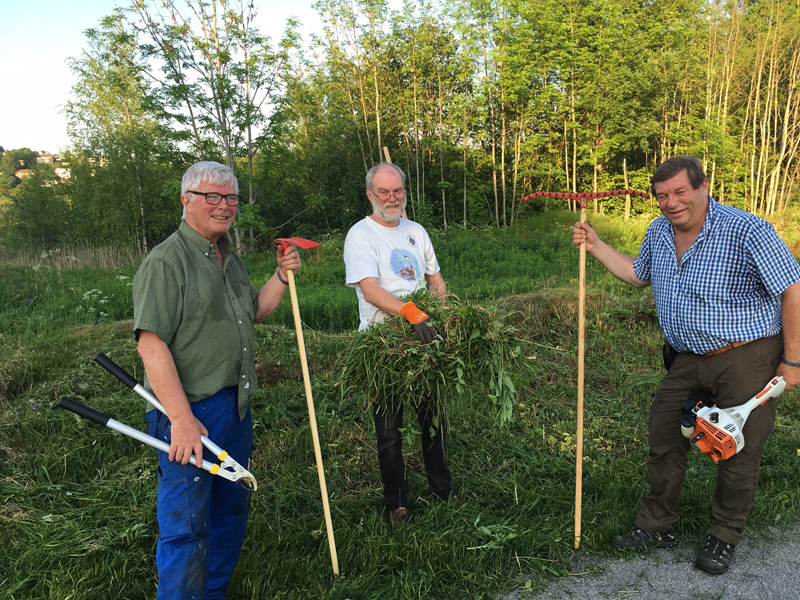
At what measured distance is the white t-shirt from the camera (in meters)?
3.06

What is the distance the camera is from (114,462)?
3.89 m

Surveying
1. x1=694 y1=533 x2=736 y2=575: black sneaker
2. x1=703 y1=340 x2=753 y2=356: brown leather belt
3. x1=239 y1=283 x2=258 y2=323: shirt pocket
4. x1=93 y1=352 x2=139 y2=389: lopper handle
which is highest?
x1=239 y1=283 x2=258 y2=323: shirt pocket

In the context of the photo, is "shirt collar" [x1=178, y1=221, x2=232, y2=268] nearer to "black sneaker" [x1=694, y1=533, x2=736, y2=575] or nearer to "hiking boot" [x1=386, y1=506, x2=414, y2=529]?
"hiking boot" [x1=386, y1=506, x2=414, y2=529]

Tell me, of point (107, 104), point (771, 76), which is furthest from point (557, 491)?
point (107, 104)

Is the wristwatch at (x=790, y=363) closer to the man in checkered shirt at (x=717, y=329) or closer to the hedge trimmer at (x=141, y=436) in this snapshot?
the man in checkered shirt at (x=717, y=329)

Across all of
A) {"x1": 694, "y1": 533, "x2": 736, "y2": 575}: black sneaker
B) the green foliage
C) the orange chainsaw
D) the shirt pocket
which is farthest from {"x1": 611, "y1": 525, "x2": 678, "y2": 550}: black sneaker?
the green foliage

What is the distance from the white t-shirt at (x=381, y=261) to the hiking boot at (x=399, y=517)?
117cm

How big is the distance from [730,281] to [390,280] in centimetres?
188

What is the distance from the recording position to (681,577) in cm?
285

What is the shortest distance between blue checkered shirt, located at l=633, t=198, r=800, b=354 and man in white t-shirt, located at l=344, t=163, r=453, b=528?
140 cm

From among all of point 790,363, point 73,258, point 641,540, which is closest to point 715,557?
point 641,540

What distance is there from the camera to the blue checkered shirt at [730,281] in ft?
8.85

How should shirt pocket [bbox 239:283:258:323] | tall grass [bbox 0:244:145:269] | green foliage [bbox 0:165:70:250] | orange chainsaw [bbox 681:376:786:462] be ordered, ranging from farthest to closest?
green foliage [bbox 0:165:70:250], tall grass [bbox 0:244:145:269], orange chainsaw [bbox 681:376:786:462], shirt pocket [bbox 239:283:258:323]

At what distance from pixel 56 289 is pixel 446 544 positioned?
27.6 feet
